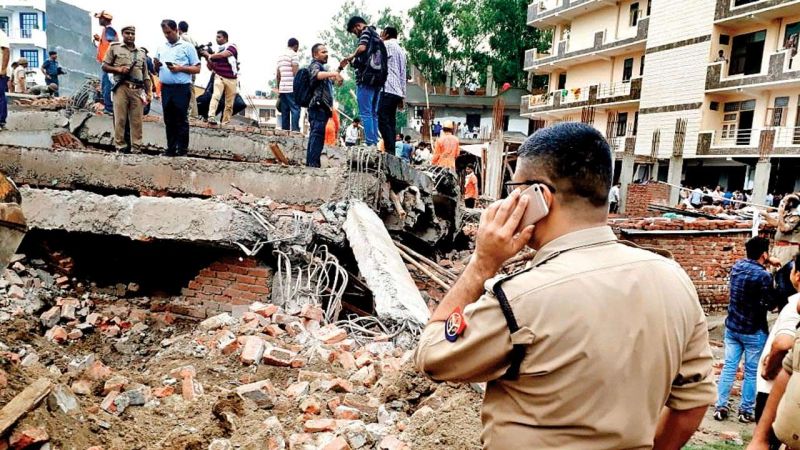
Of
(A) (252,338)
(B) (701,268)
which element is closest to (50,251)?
(A) (252,338)

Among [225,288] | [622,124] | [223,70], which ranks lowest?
[225,288]

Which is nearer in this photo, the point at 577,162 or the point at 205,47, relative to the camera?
the point at 577,162

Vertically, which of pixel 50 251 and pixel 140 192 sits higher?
pixel 140 192

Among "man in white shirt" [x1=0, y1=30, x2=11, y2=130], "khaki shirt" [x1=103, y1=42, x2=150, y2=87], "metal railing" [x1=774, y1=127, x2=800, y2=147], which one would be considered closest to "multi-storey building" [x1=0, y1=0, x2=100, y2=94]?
"man in white shirt" [x1=0, y1=30, x2=11, y2=130]

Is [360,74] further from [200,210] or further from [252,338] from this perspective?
[252,338]

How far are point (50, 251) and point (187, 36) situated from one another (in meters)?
4.58

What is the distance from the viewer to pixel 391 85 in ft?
22.4

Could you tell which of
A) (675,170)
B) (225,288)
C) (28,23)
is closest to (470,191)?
(225,288)

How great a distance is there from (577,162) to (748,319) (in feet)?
15.2

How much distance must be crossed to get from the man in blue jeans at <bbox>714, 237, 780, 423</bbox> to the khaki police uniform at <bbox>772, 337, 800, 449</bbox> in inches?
122

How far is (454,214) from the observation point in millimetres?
10234

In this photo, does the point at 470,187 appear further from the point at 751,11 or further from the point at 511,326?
the point at 751,11

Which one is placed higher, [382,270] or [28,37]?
[28,37]

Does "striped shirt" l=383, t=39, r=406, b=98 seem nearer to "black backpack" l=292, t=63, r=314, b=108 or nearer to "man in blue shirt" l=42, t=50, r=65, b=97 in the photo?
"black backpack" l=292, t=63, r=314, b=108
